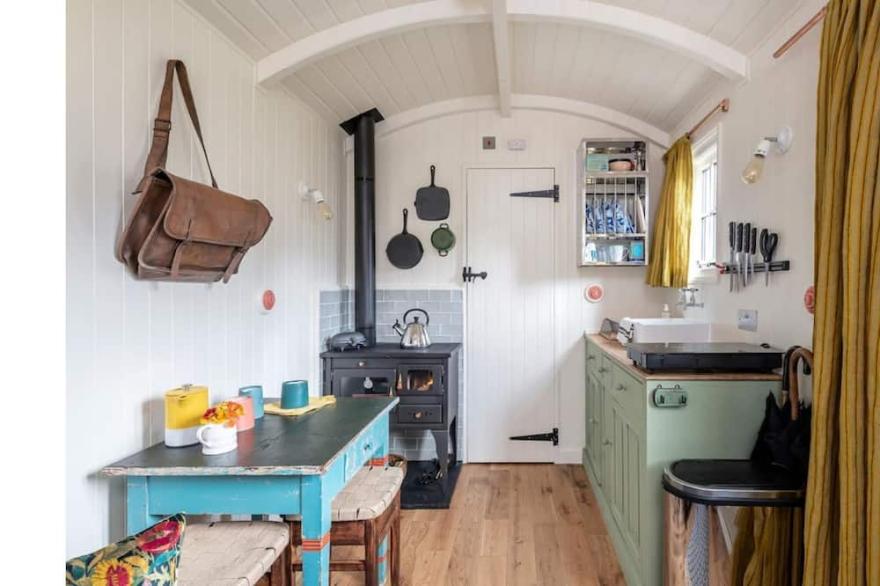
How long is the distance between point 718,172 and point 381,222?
85.2 inches

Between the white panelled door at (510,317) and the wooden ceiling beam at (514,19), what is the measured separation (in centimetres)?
143

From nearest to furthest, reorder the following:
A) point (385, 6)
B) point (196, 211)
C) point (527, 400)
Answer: point (196, 211), point (385, 6), point (527, 400)

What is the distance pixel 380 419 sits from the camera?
6.84 feet

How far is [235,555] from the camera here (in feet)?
4.53

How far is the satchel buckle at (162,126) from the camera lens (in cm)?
167

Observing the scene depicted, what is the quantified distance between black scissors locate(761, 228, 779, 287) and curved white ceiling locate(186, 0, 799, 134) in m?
0.75

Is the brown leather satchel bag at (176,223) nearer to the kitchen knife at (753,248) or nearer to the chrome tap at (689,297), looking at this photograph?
the kitchen knife at (753,248)

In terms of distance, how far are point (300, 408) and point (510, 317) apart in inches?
80.8

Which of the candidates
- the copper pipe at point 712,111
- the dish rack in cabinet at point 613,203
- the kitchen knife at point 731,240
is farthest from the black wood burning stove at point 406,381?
the copper pipe at point 712,111

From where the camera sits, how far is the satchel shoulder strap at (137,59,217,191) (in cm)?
163

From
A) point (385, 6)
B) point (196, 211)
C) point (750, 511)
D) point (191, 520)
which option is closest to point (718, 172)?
point (750, 511)

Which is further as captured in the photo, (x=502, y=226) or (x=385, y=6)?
(x=502, y=226)

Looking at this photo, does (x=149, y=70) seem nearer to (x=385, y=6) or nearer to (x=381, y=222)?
(x=385, y=6)

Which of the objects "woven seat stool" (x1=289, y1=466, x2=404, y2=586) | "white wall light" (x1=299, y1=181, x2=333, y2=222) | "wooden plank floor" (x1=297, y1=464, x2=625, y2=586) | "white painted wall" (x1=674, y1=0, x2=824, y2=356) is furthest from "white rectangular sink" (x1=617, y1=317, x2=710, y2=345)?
"white wall light" (x1=299, y1=181, x2=333, y2=222)
